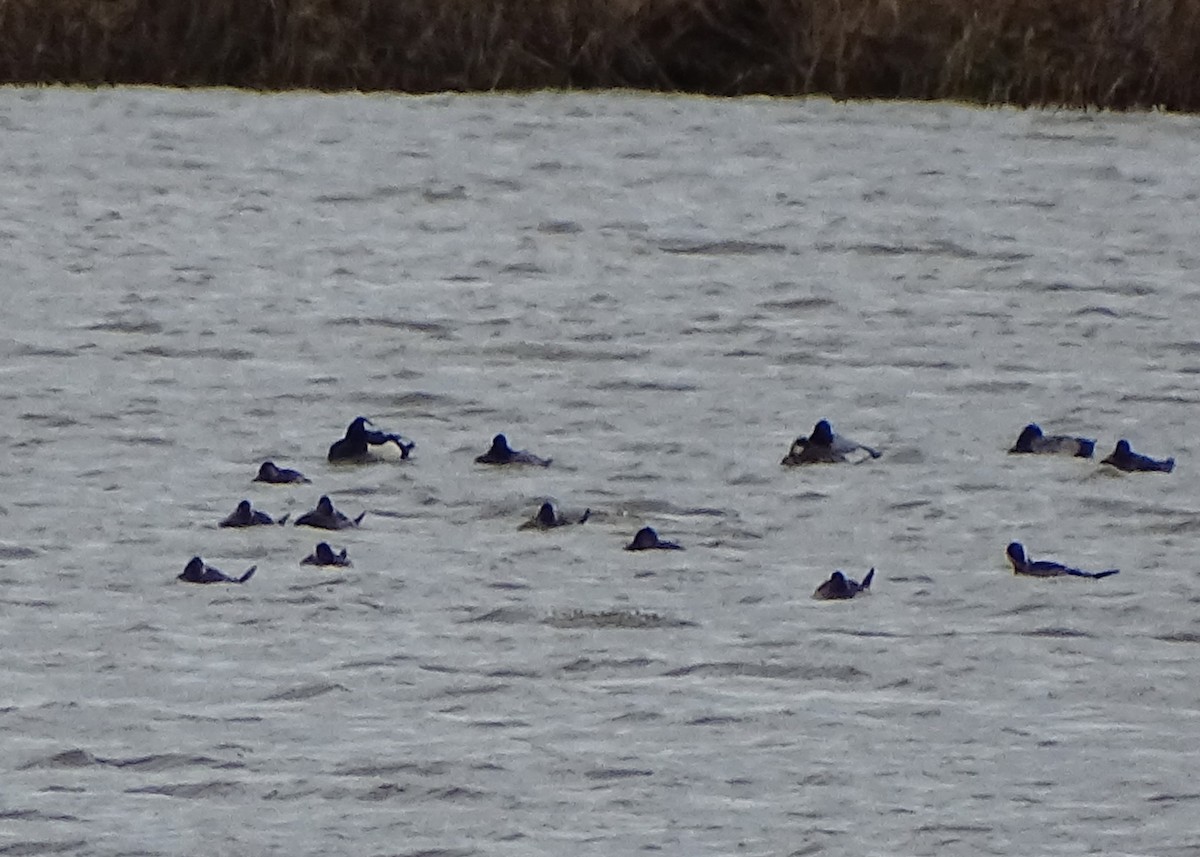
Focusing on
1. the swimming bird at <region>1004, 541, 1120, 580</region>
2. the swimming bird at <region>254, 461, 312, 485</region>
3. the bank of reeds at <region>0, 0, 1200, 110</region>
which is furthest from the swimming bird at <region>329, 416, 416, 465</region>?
the bank of reeds at <region>0, 0, 1200, 110</region>

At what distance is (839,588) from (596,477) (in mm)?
1104

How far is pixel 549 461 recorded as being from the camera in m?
6.31

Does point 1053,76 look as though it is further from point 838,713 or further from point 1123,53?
point 838,713

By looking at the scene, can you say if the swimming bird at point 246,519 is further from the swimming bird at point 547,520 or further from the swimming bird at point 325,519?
the swimming bird at point 547,520

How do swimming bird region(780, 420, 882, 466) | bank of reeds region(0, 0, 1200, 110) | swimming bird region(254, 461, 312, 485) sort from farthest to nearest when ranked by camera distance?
bank of reeds region(0, 0, 1200, 110) → swimming bird region(780, 420, 882, 466) → swimming bird region(254, 461, 312, 485)

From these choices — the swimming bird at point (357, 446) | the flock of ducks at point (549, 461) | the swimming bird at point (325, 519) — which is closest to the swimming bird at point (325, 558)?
the flock of ducks at point (549, 461)

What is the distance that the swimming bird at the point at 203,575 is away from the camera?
524 cm

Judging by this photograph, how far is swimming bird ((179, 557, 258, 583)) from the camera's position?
5238mm

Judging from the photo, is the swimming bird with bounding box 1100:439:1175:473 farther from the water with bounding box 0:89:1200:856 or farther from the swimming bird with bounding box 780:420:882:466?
the swimming bird with bounding box 780:420:882:466

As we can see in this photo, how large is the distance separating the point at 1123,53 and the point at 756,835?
800 centimetres

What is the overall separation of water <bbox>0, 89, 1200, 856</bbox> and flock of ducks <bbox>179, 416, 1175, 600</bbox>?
0.05 metres

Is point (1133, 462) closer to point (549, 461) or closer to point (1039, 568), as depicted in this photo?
point (1039, 568)

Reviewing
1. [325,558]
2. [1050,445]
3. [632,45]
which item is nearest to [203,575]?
[325,558]

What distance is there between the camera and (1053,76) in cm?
1120
